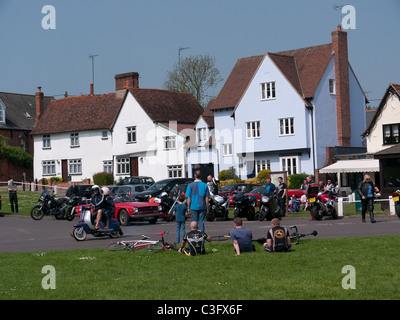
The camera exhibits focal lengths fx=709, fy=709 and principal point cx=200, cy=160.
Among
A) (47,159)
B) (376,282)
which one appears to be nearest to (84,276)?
(376,282)

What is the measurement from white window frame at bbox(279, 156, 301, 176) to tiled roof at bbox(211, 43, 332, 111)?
5.06 m

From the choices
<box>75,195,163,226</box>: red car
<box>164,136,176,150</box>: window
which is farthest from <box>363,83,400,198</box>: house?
<box>75,195,163,226</box>: red car

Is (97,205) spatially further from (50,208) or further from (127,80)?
(127,80)

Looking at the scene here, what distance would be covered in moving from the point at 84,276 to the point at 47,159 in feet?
204

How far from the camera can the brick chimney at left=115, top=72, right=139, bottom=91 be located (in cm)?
7031

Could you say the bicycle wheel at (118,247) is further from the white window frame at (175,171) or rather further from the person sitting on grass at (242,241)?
the white window frame at (175,171)

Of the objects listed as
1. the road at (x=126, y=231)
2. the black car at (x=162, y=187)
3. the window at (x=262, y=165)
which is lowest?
the road at (x=126, y=231)

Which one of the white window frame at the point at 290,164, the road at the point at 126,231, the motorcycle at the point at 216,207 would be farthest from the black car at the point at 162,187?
the white window frame at the point at 290,164

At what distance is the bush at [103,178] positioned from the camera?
216 feet

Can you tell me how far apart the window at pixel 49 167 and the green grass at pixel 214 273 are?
5646cm

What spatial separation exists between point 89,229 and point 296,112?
35503 mm

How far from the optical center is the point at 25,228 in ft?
97.1

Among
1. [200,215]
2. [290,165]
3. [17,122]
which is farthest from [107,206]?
[17,122]
